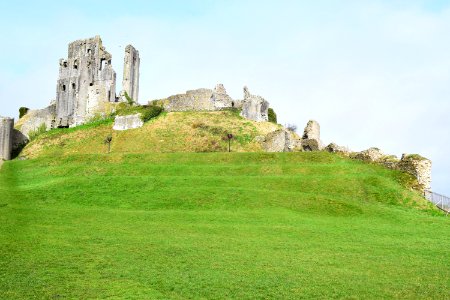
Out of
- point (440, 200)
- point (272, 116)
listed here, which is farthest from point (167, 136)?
point (440, 200)

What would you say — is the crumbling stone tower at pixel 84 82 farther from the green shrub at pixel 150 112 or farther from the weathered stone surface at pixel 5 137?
the weathered stone surface at pixel 5 137

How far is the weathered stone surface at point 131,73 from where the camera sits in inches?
3642

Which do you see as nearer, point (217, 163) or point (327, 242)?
point (327, 242)

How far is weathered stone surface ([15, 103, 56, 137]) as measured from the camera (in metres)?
89.1

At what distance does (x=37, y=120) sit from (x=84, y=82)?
11.5m

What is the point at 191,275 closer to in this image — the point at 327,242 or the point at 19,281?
the point at 19,281

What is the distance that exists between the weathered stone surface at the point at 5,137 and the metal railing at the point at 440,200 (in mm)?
56088

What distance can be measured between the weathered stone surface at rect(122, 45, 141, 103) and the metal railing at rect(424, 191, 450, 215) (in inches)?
2594

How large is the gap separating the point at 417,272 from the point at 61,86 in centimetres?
8725

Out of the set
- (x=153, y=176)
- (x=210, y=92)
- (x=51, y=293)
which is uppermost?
(x=210, y=92)

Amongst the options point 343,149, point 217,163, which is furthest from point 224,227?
point 343,149

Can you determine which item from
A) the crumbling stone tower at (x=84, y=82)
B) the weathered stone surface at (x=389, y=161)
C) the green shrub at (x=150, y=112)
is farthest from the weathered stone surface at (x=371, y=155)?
the crumbling stone tower at (x=84, y=82)

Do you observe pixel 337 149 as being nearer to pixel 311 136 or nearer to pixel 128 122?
pixel 311 136

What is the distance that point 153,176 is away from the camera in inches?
1553
